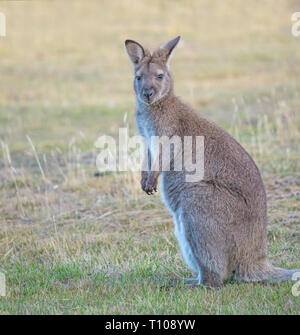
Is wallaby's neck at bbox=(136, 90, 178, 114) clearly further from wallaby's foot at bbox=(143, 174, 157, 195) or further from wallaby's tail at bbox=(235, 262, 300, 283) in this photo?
wallaby's tail at bbox=(235, 262, 300, 283)

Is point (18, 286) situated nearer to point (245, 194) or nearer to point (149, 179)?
point (149, 179)

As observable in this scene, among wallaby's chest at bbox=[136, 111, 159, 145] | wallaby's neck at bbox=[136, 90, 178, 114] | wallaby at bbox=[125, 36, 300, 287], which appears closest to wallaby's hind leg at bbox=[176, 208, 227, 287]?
wallaby at bbox=[125, 36, 300, 287]

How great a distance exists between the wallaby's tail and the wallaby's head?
72.2 inches

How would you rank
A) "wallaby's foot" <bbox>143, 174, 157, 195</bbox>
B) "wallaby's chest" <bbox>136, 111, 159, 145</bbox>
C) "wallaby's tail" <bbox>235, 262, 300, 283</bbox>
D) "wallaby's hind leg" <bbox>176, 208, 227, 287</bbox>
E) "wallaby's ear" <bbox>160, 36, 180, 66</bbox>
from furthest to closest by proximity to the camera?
"wallaby's ear" <bbox>160, 36, 180, 66</bbox>, "wallaby's chest" <bbox>136, 111, 159, 145</bbox>, "wallaby's foot" <bbox>143, 174, 157, 195</bbox>, "wallaby's tail" <bbox>235, 262, 300, 283</bbox>, "wallaby's hind leg" <bbox>176, 208, 227, 287</bbox>

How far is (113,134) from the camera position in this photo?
481 inches

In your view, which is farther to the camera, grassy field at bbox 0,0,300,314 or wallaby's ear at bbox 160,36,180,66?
wallaby's ear at bbox 160,36,180,66

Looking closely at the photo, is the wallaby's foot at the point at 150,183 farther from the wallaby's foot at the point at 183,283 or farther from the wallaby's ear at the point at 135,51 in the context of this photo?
the wallaby's ear at the point at 135,51

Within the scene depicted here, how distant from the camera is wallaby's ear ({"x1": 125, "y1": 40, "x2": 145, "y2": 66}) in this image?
235 inches

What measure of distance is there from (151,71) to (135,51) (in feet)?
1.01

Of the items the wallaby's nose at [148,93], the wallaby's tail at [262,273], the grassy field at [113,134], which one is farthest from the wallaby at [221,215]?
the wallaby's nose at [148,93]

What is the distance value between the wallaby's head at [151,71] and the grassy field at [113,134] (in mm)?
1644

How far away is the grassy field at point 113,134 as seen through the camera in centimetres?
526

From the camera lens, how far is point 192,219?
16.9ft

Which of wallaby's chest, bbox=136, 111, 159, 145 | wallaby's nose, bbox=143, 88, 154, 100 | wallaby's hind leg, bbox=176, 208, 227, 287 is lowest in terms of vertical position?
wallaby's hind leg, bbox=176, 208, 227, 287
